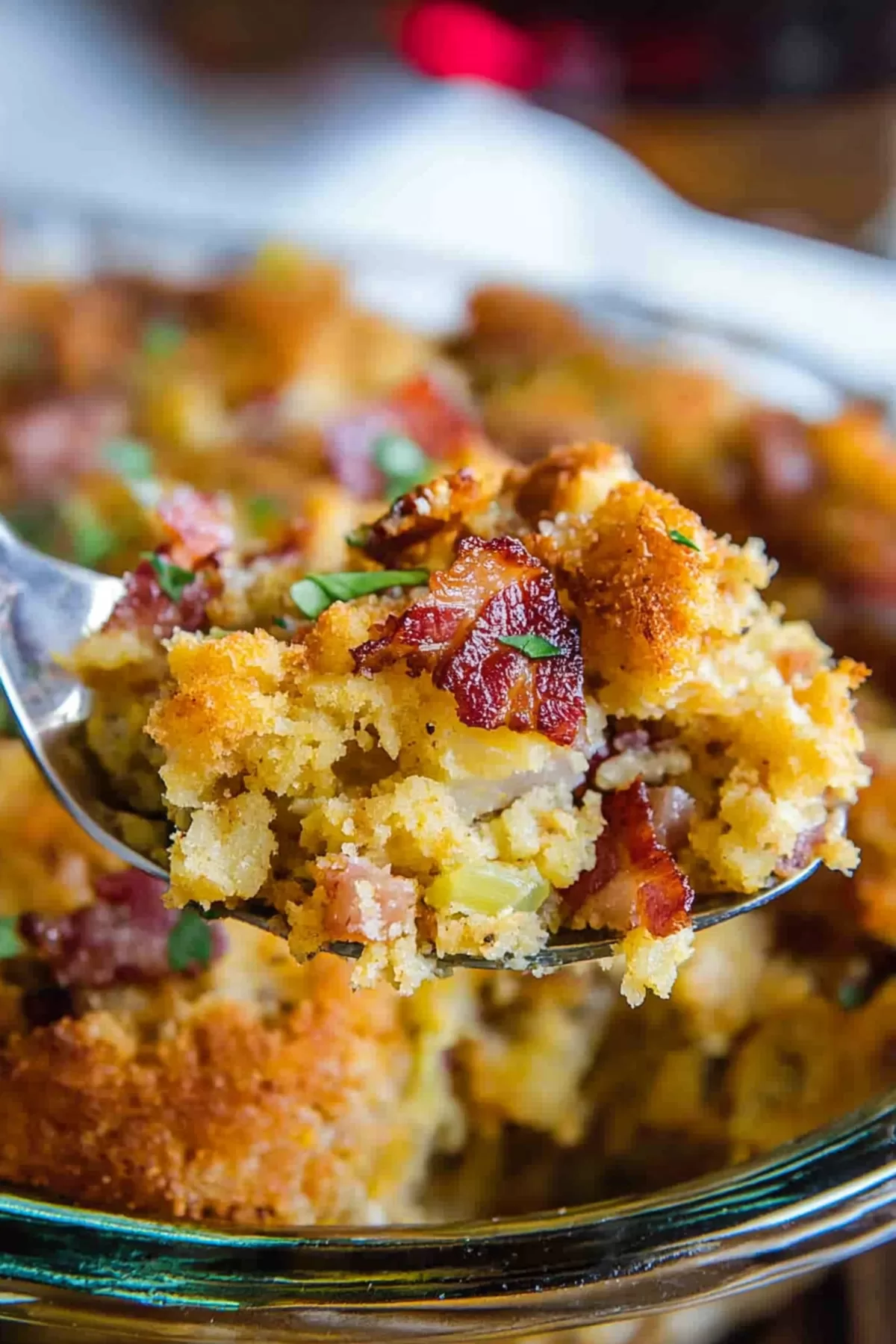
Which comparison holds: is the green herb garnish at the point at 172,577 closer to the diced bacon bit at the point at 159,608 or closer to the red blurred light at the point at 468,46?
the diced bacon bit at the point at 159,608

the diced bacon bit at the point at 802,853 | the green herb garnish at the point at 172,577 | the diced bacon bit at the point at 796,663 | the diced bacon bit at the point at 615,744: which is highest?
the green herb garnish at the point at 172,577

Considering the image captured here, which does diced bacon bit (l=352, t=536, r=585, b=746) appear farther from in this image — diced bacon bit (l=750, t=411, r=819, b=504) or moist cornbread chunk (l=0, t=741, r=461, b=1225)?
diced bacon bit (l=750, t=411, r=819, b=504)

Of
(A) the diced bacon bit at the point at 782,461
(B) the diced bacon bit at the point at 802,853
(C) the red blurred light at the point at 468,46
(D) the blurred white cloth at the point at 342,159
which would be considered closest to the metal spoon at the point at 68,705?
(B) the diced bacon bit at the point at 802,853

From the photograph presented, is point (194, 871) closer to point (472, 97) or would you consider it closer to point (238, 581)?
point (238, 581)

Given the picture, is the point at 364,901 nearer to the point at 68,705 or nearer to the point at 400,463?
the point at 68,705

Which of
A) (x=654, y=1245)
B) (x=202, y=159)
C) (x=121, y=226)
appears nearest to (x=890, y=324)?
(x=121, y=226)

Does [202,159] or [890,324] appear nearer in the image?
[890,324]
